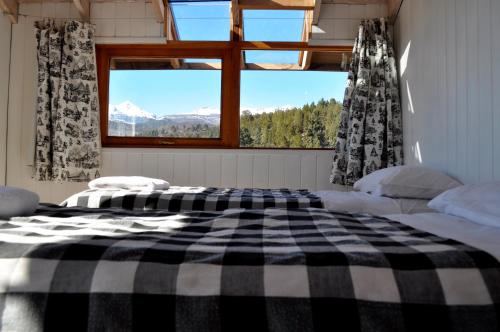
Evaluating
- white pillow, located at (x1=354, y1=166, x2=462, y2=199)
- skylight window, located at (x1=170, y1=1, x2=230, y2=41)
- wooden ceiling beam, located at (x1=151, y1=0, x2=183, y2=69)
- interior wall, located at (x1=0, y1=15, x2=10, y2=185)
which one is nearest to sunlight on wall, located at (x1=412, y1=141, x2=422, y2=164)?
white pillow, located at (x1=354, y1=166, x2=462, y2=199)

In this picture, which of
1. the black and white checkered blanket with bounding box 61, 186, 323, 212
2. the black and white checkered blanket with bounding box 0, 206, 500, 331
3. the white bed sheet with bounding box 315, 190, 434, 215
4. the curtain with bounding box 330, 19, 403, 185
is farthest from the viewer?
the curtain with bounding box 330, 19, 403, 185

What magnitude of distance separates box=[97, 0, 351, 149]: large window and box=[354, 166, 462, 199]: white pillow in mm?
1496

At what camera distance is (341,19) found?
11.5ft

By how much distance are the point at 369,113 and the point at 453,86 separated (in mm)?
1075

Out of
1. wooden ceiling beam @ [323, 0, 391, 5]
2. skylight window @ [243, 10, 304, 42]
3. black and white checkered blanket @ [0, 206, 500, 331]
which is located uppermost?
wooden ceiling beam @ [323, 0, 391, 5]

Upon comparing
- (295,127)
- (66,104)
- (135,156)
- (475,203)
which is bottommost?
(475,203)

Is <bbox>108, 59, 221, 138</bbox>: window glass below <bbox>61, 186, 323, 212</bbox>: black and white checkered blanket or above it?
above

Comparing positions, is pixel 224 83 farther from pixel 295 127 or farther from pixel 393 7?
pixel 393 7

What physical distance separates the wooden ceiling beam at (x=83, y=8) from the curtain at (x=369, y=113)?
8.10ft

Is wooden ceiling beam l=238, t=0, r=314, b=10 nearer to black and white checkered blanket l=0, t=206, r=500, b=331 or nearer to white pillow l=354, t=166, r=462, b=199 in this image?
white pillow l=354, t=166, r=462, b=199


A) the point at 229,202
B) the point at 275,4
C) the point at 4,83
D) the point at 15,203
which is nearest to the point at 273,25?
the point at 275,4

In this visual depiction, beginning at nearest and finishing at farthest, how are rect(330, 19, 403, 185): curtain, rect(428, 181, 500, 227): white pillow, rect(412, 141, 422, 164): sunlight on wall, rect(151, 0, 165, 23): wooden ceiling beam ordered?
rect(428, 181, 500, 227): white pillow < rect(412, 141, 422, 164): sunlight on wall < rect(330, 19, 403, 185): curtain < rect(151, 0, 165, 23): wooden ceiling beam

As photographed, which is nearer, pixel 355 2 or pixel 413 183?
pixel 413 183

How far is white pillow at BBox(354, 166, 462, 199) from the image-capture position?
6.53 feet
